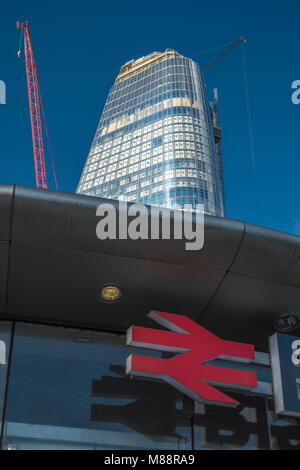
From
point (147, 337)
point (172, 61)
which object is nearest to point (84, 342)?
point (147, 337)

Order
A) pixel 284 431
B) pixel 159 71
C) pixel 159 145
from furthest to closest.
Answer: pixel 159 71, pixel 159 145, pixel 284 431

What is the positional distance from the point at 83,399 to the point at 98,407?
12.3 inches

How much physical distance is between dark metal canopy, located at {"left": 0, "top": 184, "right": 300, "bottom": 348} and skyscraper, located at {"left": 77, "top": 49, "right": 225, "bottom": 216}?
408 feet

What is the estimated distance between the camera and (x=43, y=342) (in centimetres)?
1039

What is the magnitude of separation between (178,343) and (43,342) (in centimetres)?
269

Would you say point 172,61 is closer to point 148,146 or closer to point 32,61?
point 148,146

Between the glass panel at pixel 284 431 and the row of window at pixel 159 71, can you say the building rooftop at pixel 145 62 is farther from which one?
the glass panel at pixel 284 431

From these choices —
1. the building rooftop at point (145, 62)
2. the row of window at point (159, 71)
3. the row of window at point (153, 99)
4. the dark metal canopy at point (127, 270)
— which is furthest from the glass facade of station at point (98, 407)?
the building rooftop at point (145, 62)

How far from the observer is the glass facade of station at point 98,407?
366 inches

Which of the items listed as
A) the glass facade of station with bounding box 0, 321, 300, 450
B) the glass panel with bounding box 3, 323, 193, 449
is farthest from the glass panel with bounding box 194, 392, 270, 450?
the glass panel with bounding box 3, 323, 193, 449

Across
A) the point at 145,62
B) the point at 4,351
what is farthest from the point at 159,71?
the point at 4,351

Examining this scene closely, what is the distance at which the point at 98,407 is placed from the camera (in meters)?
9.75

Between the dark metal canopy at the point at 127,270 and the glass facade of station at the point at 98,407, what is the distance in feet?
1.76

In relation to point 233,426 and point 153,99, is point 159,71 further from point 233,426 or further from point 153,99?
point 233,426
